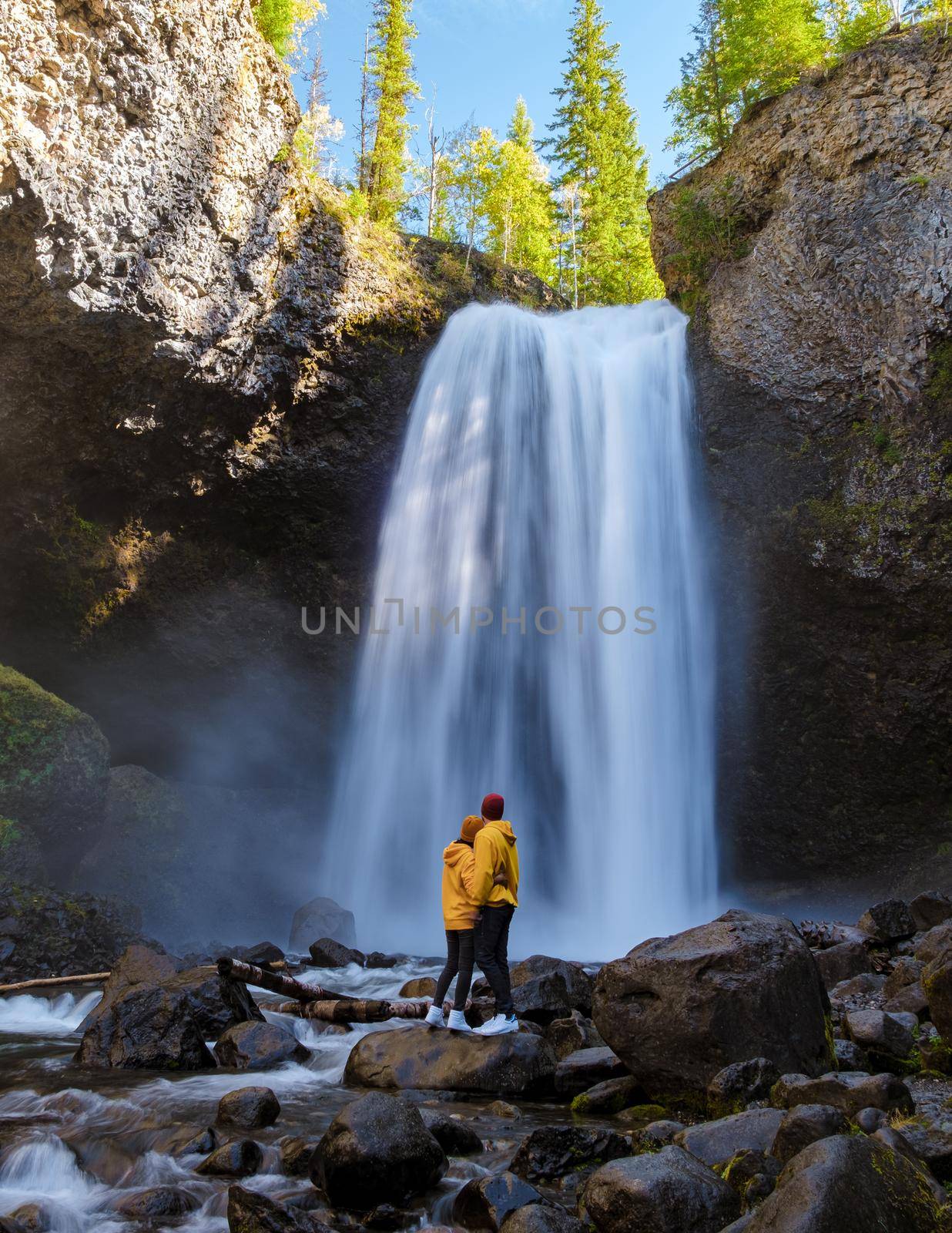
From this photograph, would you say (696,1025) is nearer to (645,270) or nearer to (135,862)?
(135,862)

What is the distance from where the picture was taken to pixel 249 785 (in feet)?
54.0

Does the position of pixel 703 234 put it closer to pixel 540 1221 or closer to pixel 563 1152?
pixel 563 1152

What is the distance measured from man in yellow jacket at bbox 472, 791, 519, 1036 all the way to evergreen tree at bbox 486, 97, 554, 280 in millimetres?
27540

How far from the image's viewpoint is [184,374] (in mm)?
12242

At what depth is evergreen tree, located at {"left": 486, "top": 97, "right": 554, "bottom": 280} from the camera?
30375 mm

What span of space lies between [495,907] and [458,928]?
1.11ft

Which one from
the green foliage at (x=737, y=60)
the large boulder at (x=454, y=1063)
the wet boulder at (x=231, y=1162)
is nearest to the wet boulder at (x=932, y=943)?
the large boulder at (x=454, y=1063)

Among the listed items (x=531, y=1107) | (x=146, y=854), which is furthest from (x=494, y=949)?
(x=146, y=854)

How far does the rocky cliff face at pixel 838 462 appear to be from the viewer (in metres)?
12.3

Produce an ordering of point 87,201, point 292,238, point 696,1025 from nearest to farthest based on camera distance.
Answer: point 696,1025 < point 87,201 < point 292,238

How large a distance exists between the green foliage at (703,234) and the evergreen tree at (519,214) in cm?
1510

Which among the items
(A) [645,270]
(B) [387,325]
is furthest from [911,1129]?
(A) [645,270]

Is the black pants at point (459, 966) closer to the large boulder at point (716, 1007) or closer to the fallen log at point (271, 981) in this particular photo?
the large boulder at point (716, 1007)

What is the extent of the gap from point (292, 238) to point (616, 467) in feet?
22.7
